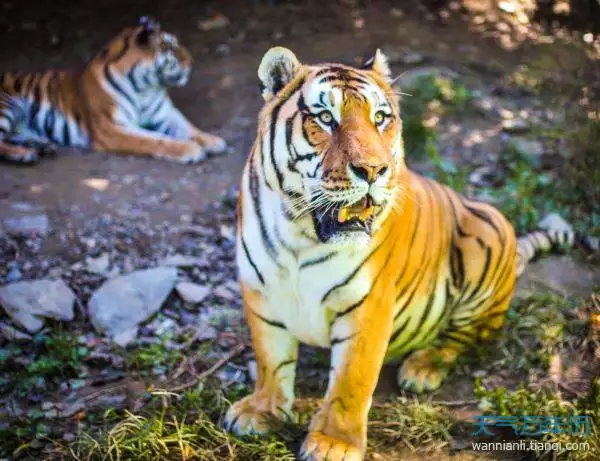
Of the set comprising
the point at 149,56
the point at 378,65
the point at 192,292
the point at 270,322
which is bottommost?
the point at 192,292

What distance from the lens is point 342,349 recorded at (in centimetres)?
315

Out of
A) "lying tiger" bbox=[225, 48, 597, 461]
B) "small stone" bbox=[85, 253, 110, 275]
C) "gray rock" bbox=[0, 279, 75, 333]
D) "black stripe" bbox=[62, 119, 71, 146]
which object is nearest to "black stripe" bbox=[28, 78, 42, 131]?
"black stripe" bbox=[62, 119, 71, 146]

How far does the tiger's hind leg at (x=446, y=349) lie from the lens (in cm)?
376

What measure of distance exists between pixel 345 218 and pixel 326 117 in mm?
355

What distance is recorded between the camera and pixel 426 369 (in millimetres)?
3807

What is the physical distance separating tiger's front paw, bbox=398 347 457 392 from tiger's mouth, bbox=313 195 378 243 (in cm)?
107

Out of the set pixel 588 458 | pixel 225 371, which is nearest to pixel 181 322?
pixel 225 371

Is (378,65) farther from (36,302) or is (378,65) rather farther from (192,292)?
(36,302)

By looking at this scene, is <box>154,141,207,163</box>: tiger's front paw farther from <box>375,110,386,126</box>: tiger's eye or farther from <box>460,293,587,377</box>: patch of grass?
<box>375,110,386,126</box>: tiger's eye

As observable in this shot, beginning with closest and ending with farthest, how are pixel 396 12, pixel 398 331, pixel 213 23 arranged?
1. pixel 398 331
2. pixel 213 23
3. pixel 396 12

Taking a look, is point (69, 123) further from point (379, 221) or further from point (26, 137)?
point (379, 221)

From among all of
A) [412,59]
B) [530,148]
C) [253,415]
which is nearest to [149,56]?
[412,59]

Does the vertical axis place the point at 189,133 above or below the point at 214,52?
below

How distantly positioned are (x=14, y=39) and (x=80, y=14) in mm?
587
